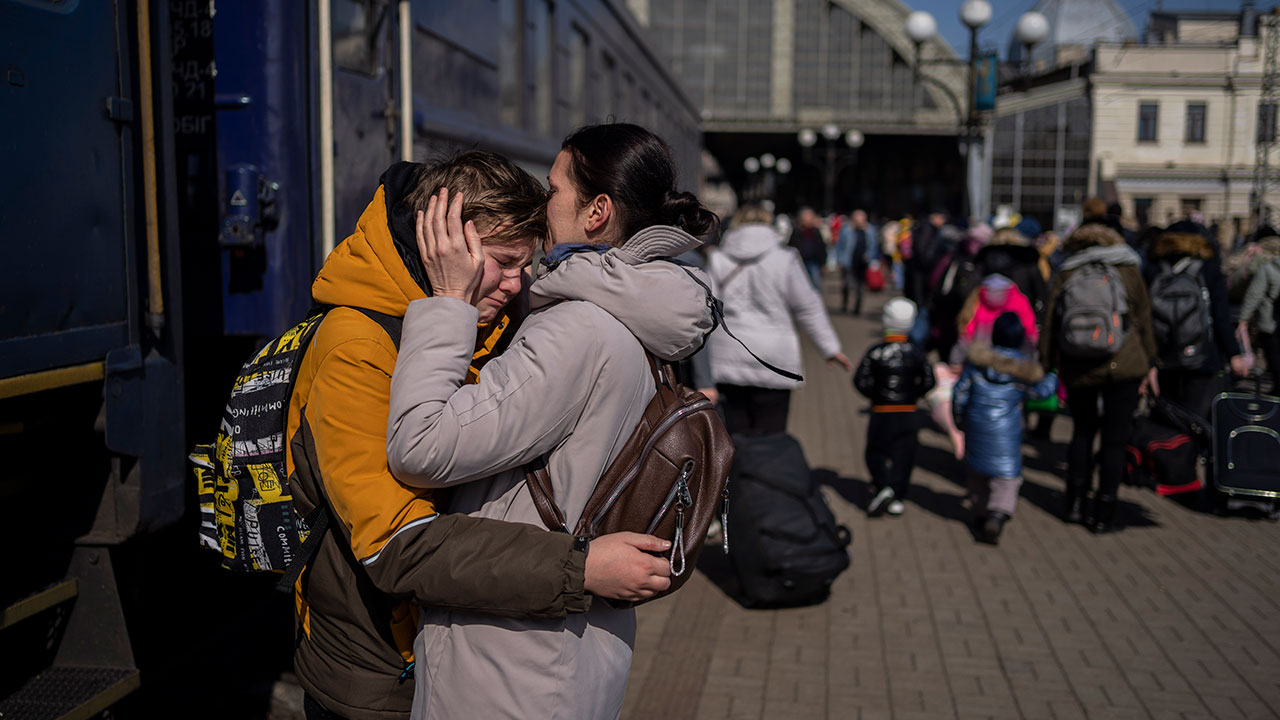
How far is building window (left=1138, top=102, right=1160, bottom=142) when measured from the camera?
44344 millimetres

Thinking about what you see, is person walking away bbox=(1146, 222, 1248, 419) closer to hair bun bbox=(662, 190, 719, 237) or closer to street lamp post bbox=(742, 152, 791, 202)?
hair bun bbox=(662, 190, 719, 237)

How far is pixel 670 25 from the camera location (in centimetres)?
5419

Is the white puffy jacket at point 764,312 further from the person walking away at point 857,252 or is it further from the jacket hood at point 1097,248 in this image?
the person walking away at point 857,252

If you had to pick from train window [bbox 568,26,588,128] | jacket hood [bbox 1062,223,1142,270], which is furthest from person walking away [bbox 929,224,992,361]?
train window [bbox 568,26,588,128]

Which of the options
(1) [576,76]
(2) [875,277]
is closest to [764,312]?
(1) [576,76]

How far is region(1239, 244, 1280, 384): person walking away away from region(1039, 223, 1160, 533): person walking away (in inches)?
114

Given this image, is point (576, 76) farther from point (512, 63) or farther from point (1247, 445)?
point (1247, 445)

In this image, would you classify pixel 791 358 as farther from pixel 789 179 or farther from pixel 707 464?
pixel 789 179

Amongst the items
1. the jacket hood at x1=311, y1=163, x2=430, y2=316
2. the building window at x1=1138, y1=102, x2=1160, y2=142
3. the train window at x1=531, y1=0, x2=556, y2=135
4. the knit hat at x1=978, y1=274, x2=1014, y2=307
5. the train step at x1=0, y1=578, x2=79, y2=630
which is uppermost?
the building window at x1=1138, y1=102, x2=1160, y2=142

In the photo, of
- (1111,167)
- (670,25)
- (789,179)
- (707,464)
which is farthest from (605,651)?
(789,179)

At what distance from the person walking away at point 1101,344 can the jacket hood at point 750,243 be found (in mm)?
1635

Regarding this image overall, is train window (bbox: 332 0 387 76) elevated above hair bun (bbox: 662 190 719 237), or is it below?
above

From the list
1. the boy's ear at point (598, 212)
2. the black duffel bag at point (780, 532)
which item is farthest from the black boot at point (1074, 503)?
the boy's ear at point (598, 212)

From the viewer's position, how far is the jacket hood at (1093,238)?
636cm
